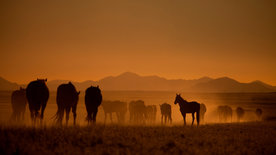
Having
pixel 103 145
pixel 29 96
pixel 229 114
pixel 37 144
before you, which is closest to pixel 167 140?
pixel 103 145

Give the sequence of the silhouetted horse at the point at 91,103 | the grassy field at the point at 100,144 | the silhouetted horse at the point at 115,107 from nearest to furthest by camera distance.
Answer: the grassy field at the point at 100,144
the silhouetted horse at the point at 91,103
the silhouetted horse at the point at 115,107

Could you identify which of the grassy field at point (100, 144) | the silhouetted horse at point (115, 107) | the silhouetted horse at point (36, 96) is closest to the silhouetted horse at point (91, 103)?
the silhouetted horse at point (36, 96)

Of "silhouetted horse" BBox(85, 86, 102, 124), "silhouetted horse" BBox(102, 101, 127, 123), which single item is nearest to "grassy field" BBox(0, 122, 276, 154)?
"silhouetted horse" BBox(85, 86, 102, 124)

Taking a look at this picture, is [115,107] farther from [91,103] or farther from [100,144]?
[100,144]

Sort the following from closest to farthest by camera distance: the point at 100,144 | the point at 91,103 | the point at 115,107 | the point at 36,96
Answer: the point at 100,144 → the point at 36,96 → the point at 91,103 → the point at 115,107

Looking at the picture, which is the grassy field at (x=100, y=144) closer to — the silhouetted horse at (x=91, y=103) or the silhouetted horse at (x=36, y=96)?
the silhouetted horse at (x=36, y=96)

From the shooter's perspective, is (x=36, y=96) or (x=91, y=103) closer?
(x=36, y=96)

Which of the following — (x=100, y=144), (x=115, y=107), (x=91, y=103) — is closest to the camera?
(x=100, y=144)

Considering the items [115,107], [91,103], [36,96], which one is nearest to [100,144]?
[36,96]

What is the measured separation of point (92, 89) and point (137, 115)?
20102 mm

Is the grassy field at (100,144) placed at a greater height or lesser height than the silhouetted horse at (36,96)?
lesser

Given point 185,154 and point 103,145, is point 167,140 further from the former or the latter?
point 103,145

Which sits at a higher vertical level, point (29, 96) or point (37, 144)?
point (29, 96)

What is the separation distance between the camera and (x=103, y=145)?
8805mm
